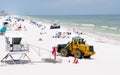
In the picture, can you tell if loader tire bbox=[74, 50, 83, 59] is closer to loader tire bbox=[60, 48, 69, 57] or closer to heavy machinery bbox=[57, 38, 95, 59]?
heavy machinery bbox=[57, 38, 95, 59]

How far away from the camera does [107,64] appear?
17.3m

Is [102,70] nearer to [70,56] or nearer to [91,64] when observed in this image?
[91,64]

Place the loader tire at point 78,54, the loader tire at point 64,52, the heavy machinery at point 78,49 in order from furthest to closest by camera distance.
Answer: the loader tire at point 64,52
the heavy machinery at point 78,49
the loader tire at point 78,54

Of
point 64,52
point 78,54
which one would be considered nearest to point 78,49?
point 78,54

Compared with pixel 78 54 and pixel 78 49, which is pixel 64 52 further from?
pixel 78 54

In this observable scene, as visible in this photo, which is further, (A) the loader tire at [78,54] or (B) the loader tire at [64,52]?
(B) the loader tire at [64,52]

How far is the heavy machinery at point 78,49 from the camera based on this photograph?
19250 mm

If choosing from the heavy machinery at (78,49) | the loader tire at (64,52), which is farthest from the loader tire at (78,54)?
the loader tire at (64,52)

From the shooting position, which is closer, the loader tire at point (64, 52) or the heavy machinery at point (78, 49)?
the heavy machinery at point (78, 49)

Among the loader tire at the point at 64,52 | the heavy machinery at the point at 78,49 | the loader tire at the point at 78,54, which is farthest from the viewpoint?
the loader tire at the point at 64,52

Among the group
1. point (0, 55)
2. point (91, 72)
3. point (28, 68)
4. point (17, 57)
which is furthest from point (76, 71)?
point (0, 55)

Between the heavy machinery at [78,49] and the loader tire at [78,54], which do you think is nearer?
the loader tire at [78,54]

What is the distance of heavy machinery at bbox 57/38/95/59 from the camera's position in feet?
63.2

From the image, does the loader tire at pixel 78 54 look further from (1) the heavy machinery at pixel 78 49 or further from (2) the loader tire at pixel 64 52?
(2) the loader tire at pixel 64 52
